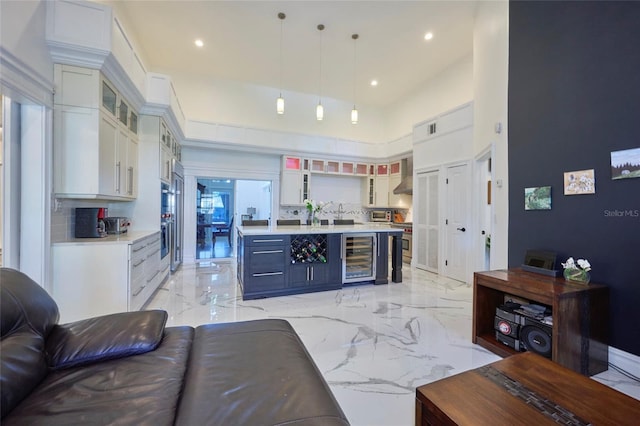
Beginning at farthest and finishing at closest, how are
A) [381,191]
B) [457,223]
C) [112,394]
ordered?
[381,191]
[457,223]
[112,394]

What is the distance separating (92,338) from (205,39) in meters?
5.35

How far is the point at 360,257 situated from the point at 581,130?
10.1 feet

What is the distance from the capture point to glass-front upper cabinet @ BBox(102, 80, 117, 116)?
2.90 metres

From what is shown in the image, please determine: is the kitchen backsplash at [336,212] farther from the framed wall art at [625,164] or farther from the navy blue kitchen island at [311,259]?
the framed wall art at [625,164]

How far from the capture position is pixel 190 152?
6.24 m

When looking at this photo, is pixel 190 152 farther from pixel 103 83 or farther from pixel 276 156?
pixel 103 83

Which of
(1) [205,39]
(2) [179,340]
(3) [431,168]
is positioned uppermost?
(1) [205,39]

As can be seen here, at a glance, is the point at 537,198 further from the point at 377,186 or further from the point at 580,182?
the point at 377,186

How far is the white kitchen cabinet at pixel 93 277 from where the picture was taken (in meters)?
2.63

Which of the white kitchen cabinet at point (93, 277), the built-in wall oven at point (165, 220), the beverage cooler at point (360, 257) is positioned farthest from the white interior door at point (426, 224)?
the white kitchen cabinet at point (93, 277)

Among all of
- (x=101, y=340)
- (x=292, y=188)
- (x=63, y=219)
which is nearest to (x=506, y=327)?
(x=101, y=340)

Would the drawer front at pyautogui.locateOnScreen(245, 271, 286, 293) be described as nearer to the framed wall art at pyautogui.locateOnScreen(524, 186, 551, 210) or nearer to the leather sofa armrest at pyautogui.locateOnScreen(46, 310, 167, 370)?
the leather sofa armrest at pyautogui.locateOnScreen(46, 310, 167, 370)

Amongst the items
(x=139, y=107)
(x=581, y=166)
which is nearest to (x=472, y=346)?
(x=581, y=166)

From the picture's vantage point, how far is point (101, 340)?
4.31ft
